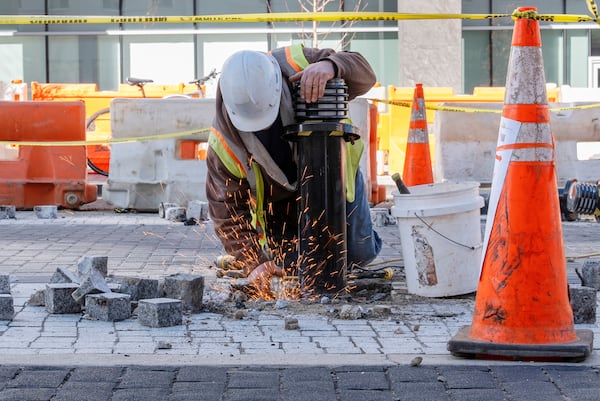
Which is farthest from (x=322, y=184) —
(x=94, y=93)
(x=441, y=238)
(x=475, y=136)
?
(x=94, y=93)

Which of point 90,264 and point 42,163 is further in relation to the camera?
point 42,163

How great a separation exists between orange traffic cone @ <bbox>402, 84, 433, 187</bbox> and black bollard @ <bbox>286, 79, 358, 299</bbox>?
504cm

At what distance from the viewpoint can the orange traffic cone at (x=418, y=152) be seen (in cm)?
1104

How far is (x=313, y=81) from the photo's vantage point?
580 centimetres

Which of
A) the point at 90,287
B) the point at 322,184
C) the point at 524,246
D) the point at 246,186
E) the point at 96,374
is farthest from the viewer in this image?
the point at 246,186

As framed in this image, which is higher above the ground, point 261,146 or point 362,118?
point 362,118

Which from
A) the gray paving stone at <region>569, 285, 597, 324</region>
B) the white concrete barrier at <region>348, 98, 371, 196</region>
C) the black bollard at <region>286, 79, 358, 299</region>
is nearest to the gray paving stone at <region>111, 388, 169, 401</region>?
the black bollard at <region>286, 79, 358, 299</region>

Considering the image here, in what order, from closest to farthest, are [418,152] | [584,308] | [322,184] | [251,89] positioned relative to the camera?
1. [584,308]
2. [251,89]
3. [322,184]
4. [418,152]

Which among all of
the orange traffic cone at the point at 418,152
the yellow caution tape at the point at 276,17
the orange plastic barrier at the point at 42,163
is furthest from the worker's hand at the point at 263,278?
the orange plastic barrier at the point at 42,163

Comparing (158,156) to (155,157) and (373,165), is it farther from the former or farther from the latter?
(373,165)

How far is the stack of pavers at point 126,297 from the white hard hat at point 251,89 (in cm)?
85

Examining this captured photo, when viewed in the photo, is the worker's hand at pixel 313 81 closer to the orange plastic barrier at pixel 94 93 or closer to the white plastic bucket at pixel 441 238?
the white plastic bucket at pixel 441 238

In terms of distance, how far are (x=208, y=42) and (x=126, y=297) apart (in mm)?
20129

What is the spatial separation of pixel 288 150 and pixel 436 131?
7.53m
